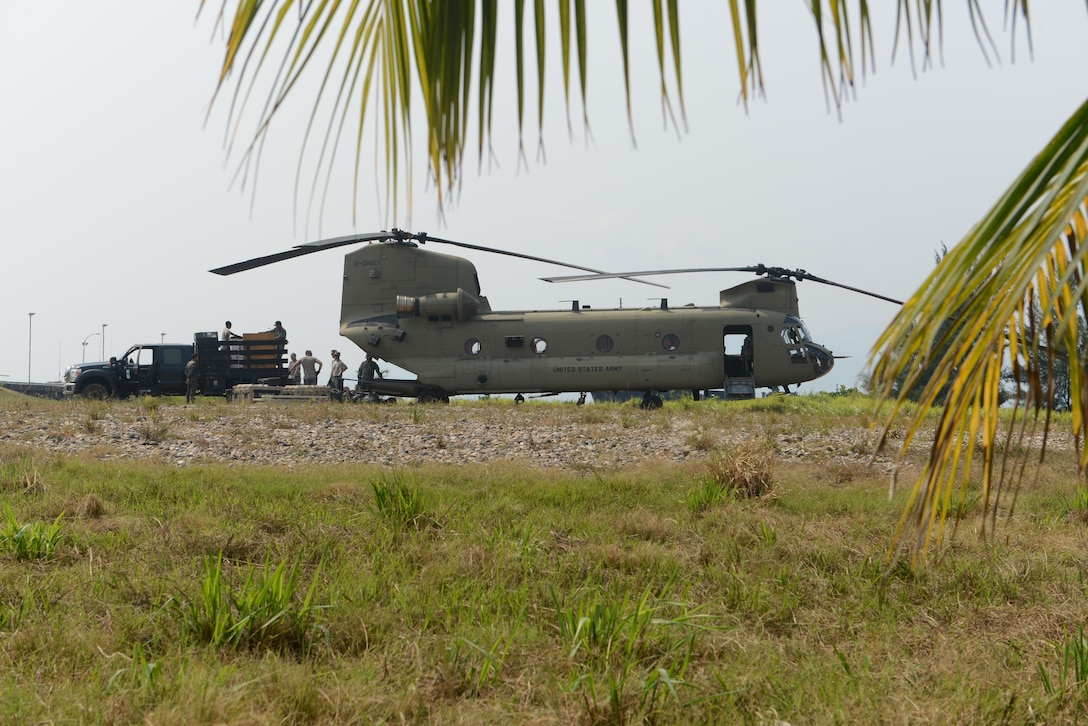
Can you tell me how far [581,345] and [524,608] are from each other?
14.2 meters

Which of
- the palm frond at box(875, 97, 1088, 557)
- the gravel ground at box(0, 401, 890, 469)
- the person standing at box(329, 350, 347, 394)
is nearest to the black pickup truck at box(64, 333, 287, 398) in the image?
the person standing at box(329, 350, 347, 394)

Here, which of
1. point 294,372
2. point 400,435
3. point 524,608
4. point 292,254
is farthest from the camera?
point 294,372

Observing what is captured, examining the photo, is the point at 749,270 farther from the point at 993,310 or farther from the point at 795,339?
the point at 993,310

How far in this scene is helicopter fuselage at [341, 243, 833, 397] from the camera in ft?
58.3

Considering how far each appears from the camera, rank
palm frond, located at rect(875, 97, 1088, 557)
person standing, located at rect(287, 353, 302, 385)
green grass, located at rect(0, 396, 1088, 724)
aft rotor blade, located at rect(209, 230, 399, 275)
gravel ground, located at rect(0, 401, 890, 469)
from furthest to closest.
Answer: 1. person standing, located at rect(287, 353, 302, 385)
2. aft rotor blade, located at rect(209, 230, 399, 275)
3. gravel ground, located at rect(0, 401, 890, 469)
4. green grass, located at rect(0, 396, 1088, 724)
5. palm frond, located at rect(875, 97, 1088, 557)

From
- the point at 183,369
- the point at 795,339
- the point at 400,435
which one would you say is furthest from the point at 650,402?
the point at 183,369

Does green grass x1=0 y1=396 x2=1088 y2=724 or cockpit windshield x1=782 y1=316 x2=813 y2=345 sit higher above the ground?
cockpit windshield x1=782 y1=316 x2=813 y2=345

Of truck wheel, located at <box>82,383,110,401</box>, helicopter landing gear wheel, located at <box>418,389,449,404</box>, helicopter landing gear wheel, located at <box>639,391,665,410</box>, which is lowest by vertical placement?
helicopter landing gear wheel, located at <box>639,391,665,410</box>

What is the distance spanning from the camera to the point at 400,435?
35.2 feet

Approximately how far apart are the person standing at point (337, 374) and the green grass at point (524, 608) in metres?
11.8

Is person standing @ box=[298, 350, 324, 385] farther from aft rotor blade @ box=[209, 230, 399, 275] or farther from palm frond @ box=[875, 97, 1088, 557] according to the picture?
palm frond @ box=[875, 97, 1088, 557]

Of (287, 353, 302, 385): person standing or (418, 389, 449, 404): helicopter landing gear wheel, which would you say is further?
(287, 353, 302, 385): person standing

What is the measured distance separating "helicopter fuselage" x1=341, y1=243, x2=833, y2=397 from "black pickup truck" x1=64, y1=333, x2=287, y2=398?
4835mm

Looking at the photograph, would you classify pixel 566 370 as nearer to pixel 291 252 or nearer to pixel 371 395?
pixel 371 395
